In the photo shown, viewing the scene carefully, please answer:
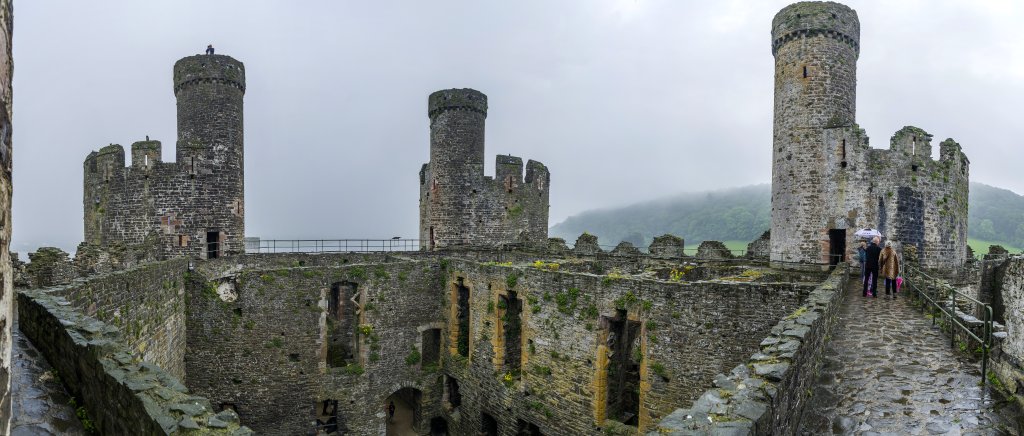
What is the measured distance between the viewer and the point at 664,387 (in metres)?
11.7

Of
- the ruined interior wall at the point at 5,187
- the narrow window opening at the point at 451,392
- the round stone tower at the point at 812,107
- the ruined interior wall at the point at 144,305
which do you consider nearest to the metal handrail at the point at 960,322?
the round stone tower at the point at 812,107

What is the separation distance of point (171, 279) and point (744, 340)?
1372cm

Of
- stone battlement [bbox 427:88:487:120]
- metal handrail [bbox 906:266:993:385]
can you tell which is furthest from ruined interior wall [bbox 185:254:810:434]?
stone battlement [bbox 427:88:487:120]

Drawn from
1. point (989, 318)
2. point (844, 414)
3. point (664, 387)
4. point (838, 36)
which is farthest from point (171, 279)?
point (838, 36)

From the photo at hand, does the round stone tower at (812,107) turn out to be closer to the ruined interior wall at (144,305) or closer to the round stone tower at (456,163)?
the round stone tower at (456,163)

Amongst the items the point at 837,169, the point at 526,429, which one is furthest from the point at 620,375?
the point at 837,169

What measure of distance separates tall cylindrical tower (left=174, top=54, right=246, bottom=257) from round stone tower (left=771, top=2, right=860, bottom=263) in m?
19.4

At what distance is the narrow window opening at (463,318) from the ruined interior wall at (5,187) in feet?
50.9

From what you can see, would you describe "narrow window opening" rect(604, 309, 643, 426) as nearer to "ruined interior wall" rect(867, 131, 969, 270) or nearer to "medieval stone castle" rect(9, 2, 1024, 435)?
"medieval stone castle" rect(9, 2, 1024, 435)

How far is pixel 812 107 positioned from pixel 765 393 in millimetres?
15732

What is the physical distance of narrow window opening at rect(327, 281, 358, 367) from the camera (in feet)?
62.5

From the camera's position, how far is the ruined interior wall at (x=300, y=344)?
15.7 m

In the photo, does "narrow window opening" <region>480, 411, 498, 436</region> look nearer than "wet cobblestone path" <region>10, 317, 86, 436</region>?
No

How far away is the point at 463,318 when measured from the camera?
18.0 meters
